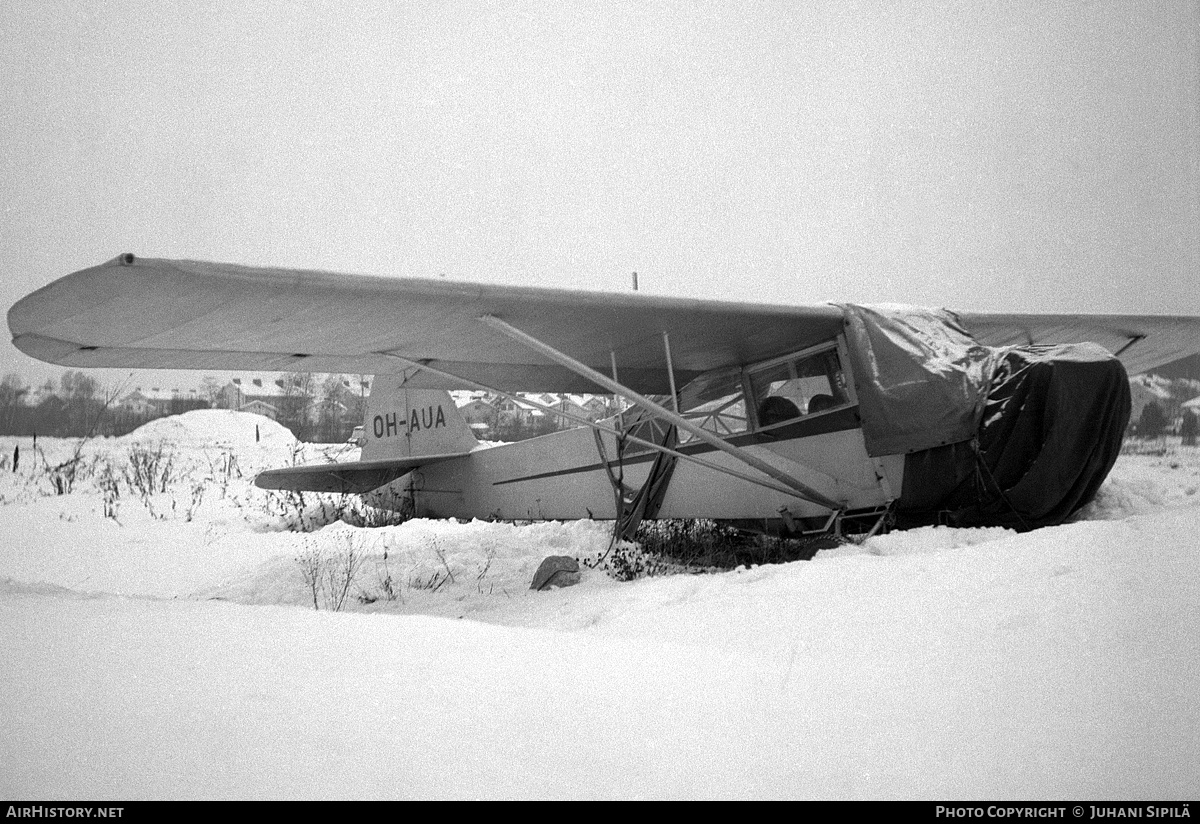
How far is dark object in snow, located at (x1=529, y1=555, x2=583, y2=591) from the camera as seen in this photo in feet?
15.9

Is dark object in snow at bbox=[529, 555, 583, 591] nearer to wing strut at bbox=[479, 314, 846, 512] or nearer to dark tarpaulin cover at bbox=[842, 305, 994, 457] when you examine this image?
wing strut at bbox=[479, 314, 846, 512]

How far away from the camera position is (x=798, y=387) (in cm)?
585

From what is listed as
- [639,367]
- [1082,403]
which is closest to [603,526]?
[639,367]

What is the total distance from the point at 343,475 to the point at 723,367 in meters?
5.86

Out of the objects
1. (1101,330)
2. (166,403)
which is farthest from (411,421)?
(166,403)

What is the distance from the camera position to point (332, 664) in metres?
1.76

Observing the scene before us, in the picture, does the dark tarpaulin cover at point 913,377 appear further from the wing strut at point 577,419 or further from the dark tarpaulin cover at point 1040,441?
the wing strut at point 577,419

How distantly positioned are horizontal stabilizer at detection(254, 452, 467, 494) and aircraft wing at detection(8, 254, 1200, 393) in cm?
319

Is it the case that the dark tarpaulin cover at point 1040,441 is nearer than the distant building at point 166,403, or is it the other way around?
the dark tarpaulin cover at point 1040,441

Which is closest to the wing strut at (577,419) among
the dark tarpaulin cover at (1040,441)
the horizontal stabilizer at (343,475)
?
the dark tarpaulin cover at (1040,441)

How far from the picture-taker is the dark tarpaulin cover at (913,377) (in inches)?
181

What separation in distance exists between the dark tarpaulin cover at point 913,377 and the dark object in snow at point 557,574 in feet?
7.50

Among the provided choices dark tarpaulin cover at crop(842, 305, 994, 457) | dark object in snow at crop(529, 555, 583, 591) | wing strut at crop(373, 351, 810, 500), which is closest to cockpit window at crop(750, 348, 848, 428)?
dark tarpaulin cover at crop(842, 305, 994, 457)
